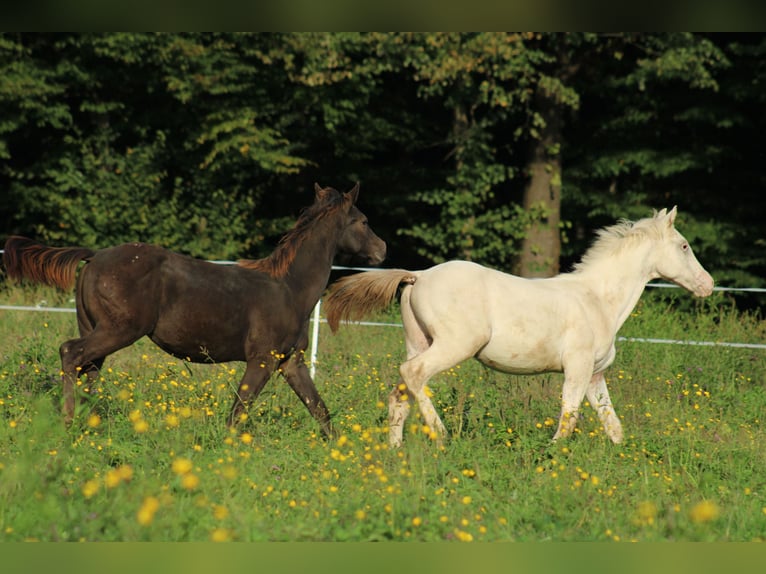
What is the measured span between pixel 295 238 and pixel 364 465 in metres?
2.25

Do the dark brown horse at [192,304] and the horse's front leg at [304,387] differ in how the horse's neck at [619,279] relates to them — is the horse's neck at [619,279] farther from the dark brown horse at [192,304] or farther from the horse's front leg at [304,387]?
the horse's front leg at [304,387]

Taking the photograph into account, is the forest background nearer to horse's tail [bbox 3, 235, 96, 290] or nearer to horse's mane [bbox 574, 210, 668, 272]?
horse's mane [bbox 574, 210, 668, 272]

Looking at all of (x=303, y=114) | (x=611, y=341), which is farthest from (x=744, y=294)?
(x=611, y=341)

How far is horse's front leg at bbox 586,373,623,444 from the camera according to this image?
6733 mm

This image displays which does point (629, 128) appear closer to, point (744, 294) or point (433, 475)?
point (744, 294)

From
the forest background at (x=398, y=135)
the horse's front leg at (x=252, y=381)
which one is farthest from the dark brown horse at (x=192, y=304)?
the forest background at (x=398, y=135)

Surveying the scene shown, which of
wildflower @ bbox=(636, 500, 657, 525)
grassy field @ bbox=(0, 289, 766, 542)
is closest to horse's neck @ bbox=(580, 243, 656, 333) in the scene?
grassy field @ bbox=(0, 289, 766, 542)

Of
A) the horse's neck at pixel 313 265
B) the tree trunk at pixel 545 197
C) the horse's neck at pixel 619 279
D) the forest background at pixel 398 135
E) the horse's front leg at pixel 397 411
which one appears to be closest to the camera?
the horse's front leg at pixel 397 411

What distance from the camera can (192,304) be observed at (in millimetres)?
6633

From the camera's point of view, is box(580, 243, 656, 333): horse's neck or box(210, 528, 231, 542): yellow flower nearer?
box(210, 528, 231, 542): yellow flower

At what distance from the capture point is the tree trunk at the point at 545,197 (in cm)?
1706

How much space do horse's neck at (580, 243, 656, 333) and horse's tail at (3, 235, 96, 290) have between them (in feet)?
12.3

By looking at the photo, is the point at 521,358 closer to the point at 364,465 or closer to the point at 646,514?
the point at 364,465

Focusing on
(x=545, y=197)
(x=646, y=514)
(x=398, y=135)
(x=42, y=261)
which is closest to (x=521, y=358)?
(x=646, y=514)
